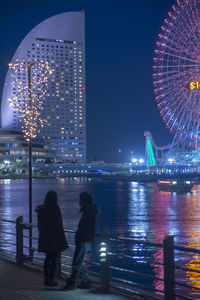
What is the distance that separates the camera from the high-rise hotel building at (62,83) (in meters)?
188

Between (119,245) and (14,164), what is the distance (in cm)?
13189

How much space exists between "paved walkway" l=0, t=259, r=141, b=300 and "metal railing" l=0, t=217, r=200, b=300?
0.33 meters

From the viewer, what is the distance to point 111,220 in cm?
3038

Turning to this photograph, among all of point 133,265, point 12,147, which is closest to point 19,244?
point 133,265

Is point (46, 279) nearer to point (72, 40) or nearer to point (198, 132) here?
point (198, 132)

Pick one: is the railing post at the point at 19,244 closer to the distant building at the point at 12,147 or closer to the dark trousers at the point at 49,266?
the dark trousers at the point at 49,266

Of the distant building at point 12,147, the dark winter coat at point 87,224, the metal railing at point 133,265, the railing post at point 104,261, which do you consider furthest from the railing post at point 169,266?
the distant building at point 12,147

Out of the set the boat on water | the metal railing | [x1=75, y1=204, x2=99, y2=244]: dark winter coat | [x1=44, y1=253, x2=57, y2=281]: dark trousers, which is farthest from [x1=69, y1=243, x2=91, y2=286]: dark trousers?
the boat on water

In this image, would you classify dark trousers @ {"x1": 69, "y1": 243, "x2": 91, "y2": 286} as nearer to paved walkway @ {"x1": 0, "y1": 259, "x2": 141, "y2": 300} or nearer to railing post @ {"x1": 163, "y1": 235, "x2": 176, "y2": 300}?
paved walkway @ {"x1": 0, "y1": 259, "x2": 141, "y2": 300}

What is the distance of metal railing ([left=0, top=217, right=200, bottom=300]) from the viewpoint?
6.00 m

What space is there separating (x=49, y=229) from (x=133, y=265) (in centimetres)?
848

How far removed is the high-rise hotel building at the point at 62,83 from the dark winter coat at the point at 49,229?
178046 millimetres

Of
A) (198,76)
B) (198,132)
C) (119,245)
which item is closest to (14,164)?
(198,132)

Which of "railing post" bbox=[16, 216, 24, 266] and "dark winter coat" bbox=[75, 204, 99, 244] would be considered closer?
"dark winter coat" bbox=[75, 204, 99, 244]
